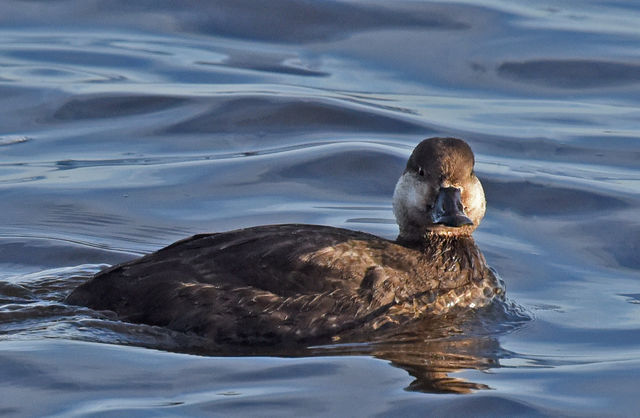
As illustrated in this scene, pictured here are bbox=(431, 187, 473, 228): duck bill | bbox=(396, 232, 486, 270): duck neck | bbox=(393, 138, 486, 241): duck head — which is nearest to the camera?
bbox=(431, 187, 473, 228): duck bill

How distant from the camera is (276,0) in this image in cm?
1549

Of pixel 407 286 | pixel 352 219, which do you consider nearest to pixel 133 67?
pixel 352 219

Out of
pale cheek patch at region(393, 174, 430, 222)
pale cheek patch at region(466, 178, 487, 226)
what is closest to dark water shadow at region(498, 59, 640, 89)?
pale cheek patch at region(466, 178, 487, 226)

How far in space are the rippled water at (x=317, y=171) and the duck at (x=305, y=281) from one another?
0.16 m

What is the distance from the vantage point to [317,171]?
1075 cm

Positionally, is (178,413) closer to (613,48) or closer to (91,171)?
(91,171)

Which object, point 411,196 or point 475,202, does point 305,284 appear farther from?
point 475,202

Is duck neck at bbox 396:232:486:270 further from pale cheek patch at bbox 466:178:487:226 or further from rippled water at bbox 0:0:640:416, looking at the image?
rippled water at bbox 0:0:640:416

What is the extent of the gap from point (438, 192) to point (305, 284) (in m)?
1.09

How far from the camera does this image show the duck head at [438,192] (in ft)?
24.6

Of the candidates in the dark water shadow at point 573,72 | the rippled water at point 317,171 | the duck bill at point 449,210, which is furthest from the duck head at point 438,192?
the dark water shadow at point 573,72

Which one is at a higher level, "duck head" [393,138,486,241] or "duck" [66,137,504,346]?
"duck head" [393,138,486,241]

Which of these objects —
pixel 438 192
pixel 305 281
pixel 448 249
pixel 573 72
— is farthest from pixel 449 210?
pixel 573 72

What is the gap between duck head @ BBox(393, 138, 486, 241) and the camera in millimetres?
7512
